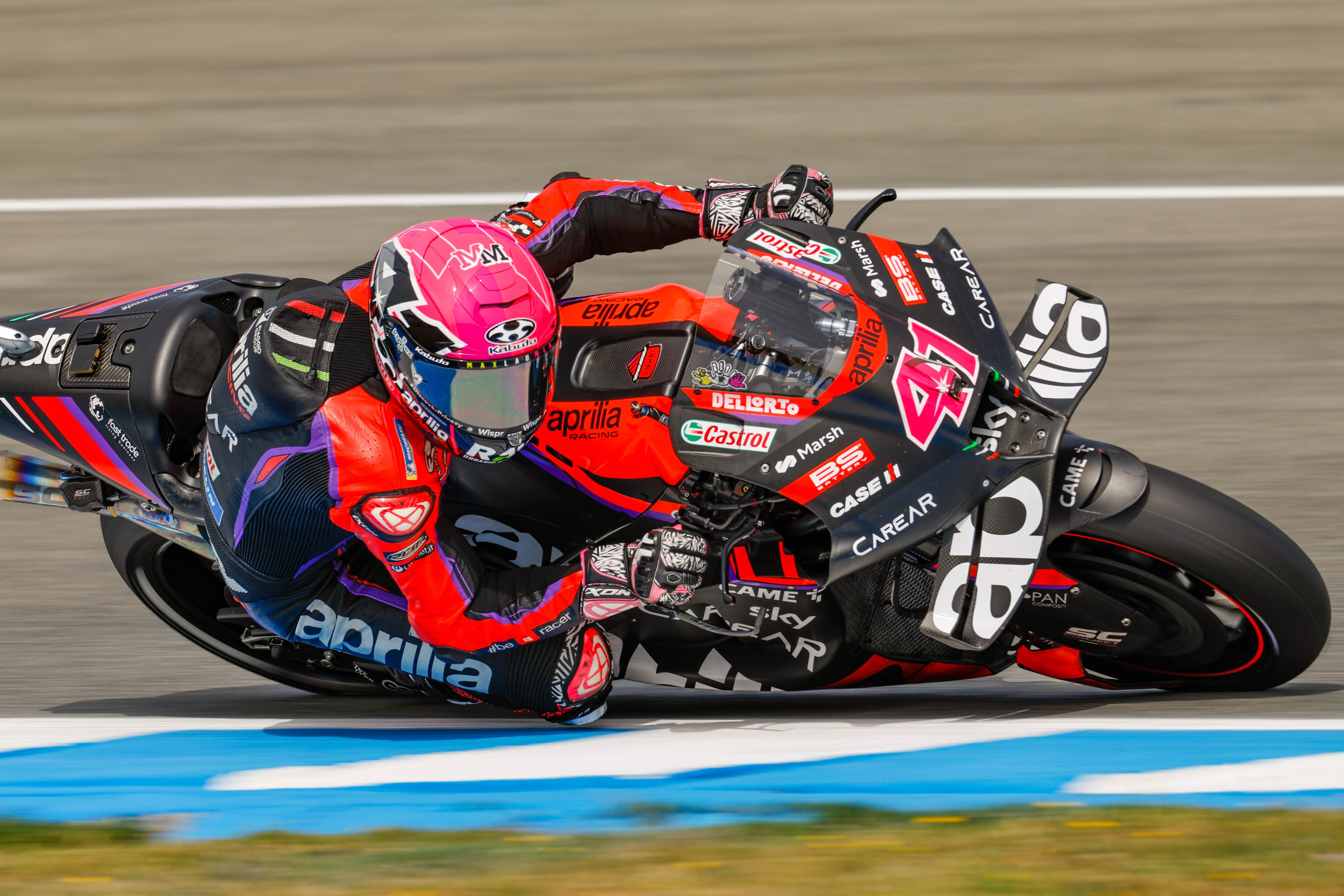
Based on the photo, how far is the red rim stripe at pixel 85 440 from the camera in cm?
385

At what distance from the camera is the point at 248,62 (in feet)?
28.6

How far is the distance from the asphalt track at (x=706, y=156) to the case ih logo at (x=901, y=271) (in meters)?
1.36

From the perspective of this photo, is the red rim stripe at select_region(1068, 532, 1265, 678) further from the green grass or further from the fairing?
the green grass

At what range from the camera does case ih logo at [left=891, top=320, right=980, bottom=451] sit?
10.3ft

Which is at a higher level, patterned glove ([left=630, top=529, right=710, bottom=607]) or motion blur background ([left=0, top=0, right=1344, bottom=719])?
motion blur background ([left=0, top=0, right=1344, bottom=719])

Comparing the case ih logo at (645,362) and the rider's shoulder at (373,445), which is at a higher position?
the case ih logo at (645,362)

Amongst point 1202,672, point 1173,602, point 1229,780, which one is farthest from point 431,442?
point 1202,672

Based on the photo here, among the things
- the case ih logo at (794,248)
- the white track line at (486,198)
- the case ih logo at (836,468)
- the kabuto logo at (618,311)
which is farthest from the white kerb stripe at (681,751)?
the white track line at (486,198)

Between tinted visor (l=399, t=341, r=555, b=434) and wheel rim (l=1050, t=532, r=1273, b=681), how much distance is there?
49.1 inches

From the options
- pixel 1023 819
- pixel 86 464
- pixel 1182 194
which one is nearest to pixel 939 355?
pixel 1023 819

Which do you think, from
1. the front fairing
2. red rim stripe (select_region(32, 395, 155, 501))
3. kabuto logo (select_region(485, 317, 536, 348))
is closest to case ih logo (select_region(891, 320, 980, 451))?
the front fairing

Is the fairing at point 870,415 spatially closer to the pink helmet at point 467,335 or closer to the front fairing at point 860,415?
the front fairing at point 860,415

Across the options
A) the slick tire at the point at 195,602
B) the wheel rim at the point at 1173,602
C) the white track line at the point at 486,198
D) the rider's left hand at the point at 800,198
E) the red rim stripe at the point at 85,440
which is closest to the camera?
the wheel rim at the point at 1173,602

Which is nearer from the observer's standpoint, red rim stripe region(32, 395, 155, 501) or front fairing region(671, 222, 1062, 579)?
front fairing region(671, 222, 1062, 579)
